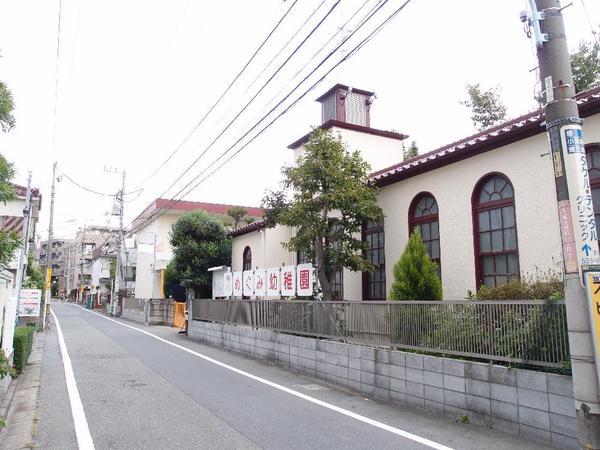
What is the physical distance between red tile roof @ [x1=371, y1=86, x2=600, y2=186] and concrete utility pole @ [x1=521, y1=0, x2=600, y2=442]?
4188mm

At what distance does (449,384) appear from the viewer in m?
7.06

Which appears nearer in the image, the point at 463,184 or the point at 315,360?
the point at 315,360

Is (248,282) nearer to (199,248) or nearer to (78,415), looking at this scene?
(199,248)

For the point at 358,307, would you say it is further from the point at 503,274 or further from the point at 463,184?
the point at 463,184

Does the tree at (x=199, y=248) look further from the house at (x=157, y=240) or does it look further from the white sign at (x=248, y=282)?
the house at (x=157, y=240)

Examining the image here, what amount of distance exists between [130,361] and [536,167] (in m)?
11.2

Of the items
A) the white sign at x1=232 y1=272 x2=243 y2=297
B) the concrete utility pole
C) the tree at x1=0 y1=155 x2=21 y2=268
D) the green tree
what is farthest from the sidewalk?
the green tree

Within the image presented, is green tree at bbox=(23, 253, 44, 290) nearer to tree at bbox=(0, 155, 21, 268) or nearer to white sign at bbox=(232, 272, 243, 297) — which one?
white sign at bbox=(232, 272, 243, 297)

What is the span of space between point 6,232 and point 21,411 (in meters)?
3.77

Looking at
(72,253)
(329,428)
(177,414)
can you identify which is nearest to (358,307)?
(329,428)

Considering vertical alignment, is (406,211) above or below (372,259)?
above

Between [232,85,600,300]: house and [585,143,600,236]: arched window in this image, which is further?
[232,85,600,300]: house

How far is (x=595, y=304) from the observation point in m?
4.32

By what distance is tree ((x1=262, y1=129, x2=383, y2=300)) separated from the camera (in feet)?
41.9
